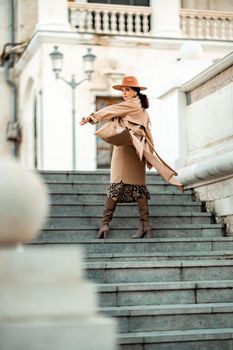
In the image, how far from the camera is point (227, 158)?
42.6 feet

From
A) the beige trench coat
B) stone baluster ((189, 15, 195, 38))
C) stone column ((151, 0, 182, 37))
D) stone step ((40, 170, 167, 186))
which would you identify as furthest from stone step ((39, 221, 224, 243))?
stone baluster ((189, 15, 195, 38))

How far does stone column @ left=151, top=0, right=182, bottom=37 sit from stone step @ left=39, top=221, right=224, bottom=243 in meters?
13.4

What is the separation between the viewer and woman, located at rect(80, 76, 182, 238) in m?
12.2

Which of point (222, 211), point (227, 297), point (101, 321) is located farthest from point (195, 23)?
point (101, 321)

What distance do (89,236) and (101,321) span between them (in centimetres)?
745

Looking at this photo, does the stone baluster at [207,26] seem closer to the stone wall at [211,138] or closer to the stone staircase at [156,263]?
the stone wall at [211,138]

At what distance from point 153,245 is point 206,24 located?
15595mm

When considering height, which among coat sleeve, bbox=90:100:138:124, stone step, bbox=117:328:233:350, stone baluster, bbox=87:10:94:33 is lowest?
stone step, bbox=117:328:233:350

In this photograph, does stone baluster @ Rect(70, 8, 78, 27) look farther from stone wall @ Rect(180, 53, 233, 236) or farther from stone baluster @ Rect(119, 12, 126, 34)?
stone wall @ Rect(180, 53, 233, 236)

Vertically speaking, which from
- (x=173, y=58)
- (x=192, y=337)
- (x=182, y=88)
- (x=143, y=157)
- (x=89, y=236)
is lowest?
(x=192, y=337)

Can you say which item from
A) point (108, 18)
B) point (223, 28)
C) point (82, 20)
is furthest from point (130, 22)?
point (223, 28)

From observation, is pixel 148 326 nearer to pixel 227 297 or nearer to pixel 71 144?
pixel 227 297

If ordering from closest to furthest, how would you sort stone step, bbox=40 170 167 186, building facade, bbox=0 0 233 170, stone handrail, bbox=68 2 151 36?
stone step, bbox=40 170 167 186 < building facade, bbox=0 0 233 170 < stone handrail, bbox=68 2 151 36

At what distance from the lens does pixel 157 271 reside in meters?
10.7
